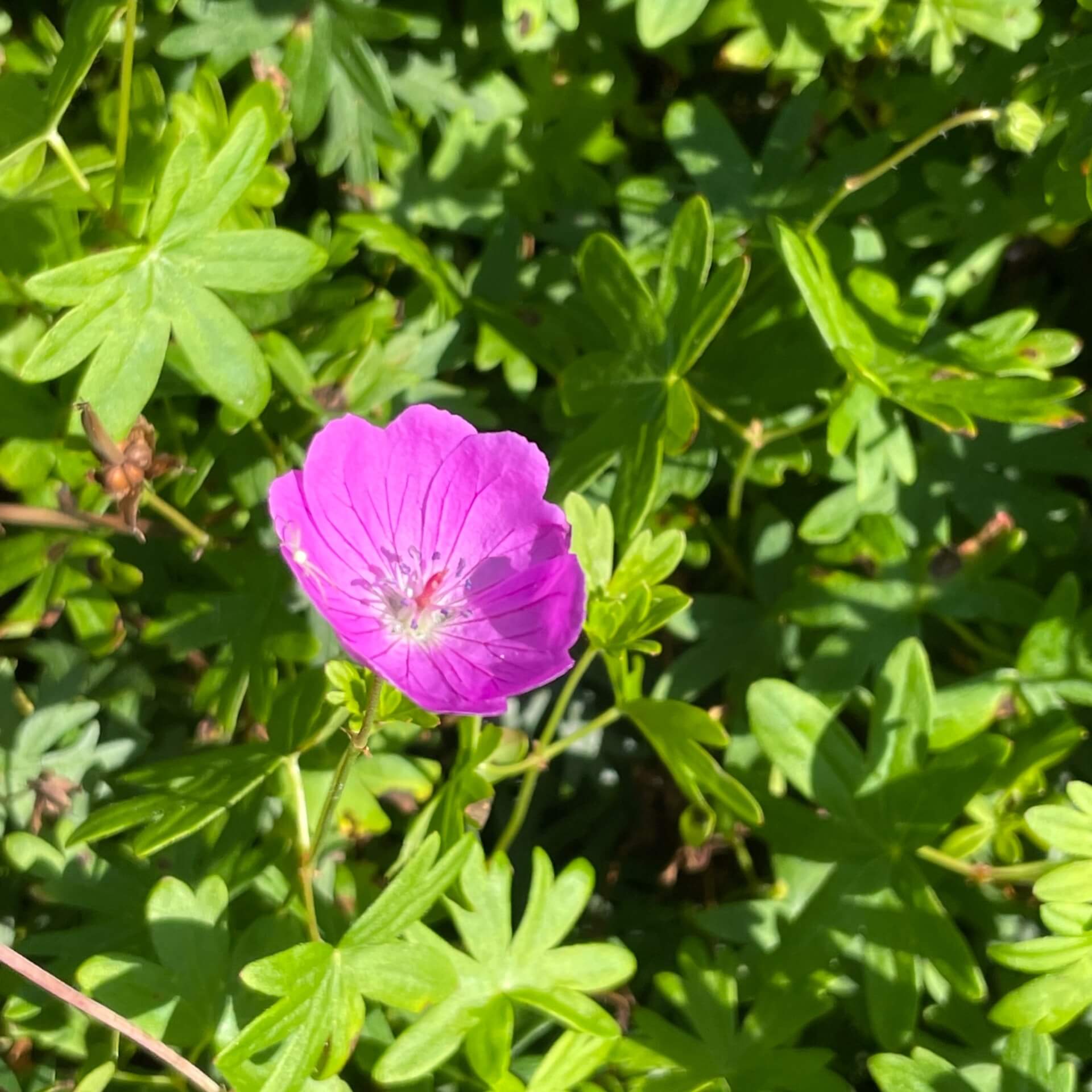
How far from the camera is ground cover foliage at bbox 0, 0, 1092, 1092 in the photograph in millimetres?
1479

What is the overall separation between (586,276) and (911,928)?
1.12 meters

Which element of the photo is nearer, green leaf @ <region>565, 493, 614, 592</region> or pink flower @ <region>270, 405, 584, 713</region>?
pink flower @ <region>270, 405, 584, 713</region>

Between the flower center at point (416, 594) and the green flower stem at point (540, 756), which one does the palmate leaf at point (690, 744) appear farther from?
the flower center at point (416, 594)

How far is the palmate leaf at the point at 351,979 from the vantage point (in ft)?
4.23

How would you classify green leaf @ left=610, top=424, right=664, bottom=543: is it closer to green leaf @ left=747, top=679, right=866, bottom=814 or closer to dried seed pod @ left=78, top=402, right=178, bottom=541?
green leaf @ left=747, top=679, right=866, bottom=814

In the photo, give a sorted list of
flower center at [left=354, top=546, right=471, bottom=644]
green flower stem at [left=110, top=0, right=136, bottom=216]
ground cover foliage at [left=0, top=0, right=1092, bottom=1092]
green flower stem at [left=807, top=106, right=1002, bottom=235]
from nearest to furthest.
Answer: green flower stem at [left=110, top=0, right=136, bottom=216]
ground cover foliage at [left=0, top=0, right=1092, bottom=1092]
flower center at [left=354, top=546, right=471, bottom=644]
green flower stem at [left=807, top=106, right=1002, bottom=235]

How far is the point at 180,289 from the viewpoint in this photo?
145cm

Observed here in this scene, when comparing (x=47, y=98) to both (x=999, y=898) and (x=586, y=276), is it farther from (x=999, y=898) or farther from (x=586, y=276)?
(x=999, y=898)

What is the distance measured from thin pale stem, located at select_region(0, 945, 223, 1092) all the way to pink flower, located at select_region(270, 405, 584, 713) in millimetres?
504

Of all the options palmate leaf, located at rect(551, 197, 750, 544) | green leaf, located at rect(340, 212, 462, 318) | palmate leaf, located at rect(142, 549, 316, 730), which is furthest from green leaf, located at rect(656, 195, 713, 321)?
palmate leaf, located at rect(142, 549, 316, 730)

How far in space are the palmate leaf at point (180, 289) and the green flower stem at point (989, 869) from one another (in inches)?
49.0

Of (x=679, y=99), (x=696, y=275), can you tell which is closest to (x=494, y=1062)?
(x=696, y=275)

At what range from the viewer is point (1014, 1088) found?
1565mm

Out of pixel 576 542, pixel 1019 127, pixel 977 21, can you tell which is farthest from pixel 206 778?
pixel 977 21
